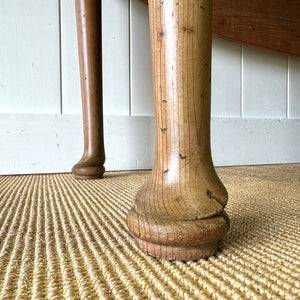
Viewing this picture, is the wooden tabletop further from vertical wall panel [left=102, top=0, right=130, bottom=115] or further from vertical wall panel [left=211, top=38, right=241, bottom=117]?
vertical wall panel [left=102, top=0, right=130, bottom=115]

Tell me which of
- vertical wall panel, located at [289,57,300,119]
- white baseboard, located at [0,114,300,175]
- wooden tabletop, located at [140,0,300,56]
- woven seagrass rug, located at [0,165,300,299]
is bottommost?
woven seagrass rug, located at [0,165,300,299]

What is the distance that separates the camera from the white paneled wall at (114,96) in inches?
33.4

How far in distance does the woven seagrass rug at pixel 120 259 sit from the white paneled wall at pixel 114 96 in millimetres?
449

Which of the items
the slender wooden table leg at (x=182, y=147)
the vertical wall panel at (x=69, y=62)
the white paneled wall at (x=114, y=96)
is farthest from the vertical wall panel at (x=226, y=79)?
the slender wooden table leg at (x=182, y=147)

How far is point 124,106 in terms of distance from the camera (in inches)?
37.9

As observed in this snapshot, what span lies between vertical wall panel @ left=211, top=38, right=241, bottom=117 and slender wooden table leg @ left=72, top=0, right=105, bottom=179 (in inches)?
21.0

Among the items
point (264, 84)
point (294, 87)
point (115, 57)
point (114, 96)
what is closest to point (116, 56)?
point (115, 57)

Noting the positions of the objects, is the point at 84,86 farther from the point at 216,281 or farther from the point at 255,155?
the point at 255,155

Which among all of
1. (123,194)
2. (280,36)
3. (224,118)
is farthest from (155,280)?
(280,36)

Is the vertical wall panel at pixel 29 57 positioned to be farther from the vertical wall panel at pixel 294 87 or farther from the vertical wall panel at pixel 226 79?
the vertical wall panel at pixel 294 87

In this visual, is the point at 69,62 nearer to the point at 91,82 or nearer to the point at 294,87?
the point at 91,82

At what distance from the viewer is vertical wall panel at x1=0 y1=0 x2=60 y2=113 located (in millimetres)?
848

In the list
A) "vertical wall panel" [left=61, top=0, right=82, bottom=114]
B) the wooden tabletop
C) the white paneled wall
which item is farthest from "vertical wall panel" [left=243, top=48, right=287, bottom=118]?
"vertical wall panel" [left=61, top=0, right=82, bottom=114]

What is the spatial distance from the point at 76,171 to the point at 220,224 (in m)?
0.48
